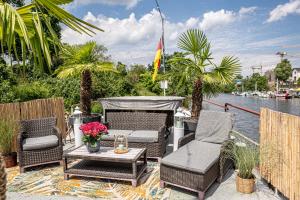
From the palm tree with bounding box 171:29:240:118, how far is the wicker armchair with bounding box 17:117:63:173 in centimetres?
321

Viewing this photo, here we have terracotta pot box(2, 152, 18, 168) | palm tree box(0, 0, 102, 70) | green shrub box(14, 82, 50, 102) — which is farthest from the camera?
green shrub box(14, 82, 50, 102)

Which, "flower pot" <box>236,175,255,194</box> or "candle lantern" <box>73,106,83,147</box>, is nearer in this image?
"flower pot" <box>236,175,255,194</box>

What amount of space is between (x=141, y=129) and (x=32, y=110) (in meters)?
2.62

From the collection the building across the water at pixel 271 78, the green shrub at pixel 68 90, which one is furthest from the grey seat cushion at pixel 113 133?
the building across the water at pixel 271 78

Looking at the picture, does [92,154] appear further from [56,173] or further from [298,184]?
[298,184]

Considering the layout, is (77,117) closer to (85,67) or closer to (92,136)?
(85,67)

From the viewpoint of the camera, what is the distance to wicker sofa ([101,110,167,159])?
4930 millimetres

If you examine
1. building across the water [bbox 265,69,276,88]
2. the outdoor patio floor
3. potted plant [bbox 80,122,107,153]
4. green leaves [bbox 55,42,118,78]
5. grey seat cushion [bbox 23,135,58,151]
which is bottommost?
the outdoor patio floor

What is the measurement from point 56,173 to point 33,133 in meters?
1.24

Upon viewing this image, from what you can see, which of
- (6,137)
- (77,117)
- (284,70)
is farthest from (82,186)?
(284,70)

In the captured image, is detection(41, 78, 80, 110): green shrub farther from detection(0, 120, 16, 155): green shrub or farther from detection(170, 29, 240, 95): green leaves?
detection(170, 29, 240, 95): green leaves

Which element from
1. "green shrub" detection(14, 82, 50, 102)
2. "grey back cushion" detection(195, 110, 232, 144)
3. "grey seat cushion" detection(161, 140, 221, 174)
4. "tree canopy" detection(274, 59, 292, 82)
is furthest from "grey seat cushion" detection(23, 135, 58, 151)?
"tree canopy" detection(274, 59, 292, 82)

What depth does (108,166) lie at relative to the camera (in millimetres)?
4328

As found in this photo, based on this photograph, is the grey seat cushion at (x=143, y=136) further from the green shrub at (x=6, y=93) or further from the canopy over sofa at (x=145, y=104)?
the green shrub at (x=6, y=93)
